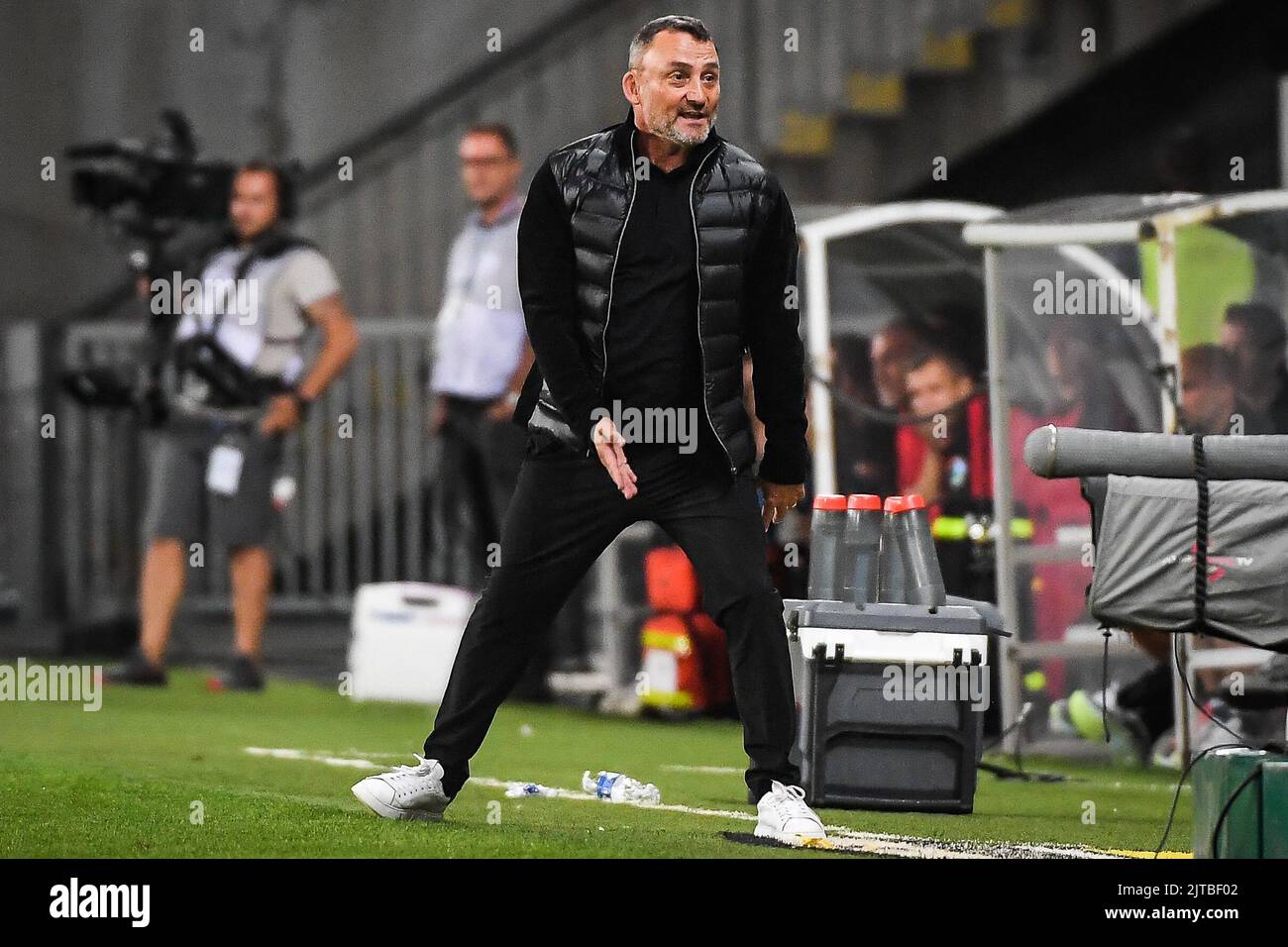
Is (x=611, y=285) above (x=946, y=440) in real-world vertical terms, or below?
above

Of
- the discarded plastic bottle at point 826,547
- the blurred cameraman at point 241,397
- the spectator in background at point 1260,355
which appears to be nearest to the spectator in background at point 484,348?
the blurred cameraman at point 241,397

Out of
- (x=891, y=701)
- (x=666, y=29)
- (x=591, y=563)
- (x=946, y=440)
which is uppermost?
(x=666, y=29)

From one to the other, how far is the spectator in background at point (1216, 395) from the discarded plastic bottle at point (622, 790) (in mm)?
2669

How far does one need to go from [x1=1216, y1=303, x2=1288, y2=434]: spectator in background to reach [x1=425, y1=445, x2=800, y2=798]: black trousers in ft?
10.8

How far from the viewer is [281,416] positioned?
36.6ft

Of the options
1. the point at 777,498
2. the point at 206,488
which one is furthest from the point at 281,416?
the point at 777,498

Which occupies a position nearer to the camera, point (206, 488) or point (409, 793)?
point (409, 793)

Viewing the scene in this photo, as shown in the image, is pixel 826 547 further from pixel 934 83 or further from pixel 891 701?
pixel 934 83

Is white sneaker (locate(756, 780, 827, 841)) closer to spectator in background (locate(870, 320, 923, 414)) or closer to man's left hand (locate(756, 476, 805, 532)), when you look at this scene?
man's left hand (locate(756, 476, 805, 532))

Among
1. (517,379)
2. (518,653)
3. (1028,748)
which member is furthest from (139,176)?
(518,653)

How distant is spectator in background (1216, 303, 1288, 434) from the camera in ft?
29.8

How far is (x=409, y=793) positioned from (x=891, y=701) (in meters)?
1.59

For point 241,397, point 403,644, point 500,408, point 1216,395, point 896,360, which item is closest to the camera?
point 1216,395
